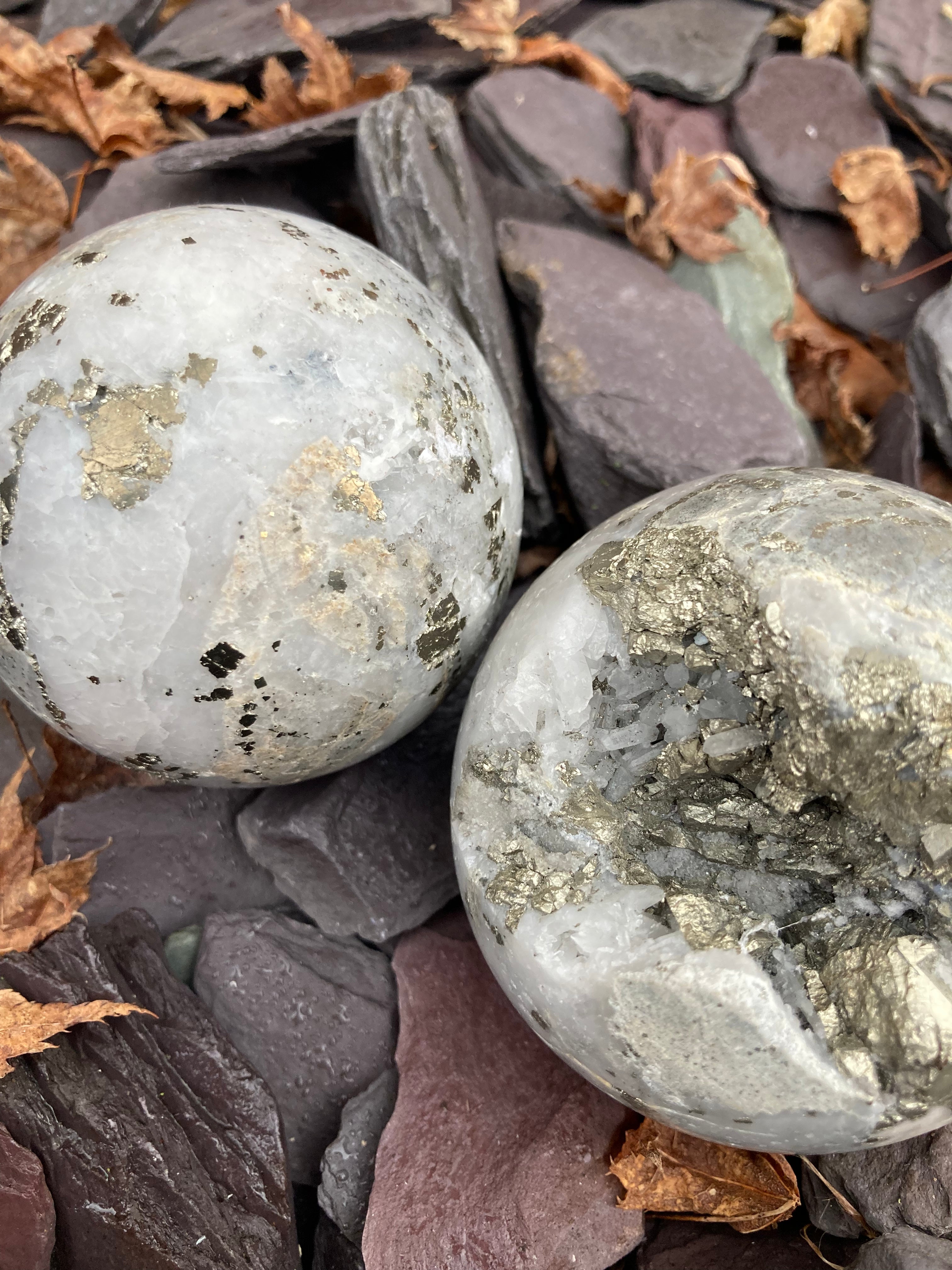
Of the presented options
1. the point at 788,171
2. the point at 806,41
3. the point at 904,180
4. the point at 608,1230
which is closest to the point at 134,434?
the point at 608,1230

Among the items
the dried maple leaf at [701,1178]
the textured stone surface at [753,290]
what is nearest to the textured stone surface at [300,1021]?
the dried maple leaf at [701,1178]

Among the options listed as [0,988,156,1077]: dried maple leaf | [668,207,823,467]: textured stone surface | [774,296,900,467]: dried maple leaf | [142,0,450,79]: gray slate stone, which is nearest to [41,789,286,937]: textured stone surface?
[0,988,156,1077]: dried maple leaf

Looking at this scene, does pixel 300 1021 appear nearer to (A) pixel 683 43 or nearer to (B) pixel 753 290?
(B) pixel 753 290

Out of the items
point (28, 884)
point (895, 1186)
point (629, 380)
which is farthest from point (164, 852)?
point (895, 1186)

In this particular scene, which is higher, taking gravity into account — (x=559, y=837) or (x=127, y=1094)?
(x=559, y=837)

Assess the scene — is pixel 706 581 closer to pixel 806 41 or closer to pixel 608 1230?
pixel 608 1230

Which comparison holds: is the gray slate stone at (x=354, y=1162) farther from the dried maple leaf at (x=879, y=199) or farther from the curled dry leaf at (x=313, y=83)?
the dried maple leaf at (x=879, y=199)

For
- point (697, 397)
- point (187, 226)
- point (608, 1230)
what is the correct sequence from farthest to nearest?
point (697, 397) → point (608, 1230) → point (187, 226)
